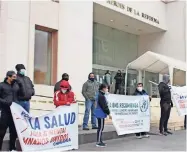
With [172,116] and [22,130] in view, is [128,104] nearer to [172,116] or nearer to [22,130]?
[22,130]

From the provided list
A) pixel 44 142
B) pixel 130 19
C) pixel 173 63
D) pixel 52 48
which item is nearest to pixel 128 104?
pixel 44 142

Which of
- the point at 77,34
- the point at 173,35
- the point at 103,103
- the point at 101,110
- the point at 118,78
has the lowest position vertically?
the point at 101,110

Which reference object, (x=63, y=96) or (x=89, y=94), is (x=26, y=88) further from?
(x=89, y=94)

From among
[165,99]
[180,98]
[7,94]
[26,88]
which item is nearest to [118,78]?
[180,98]

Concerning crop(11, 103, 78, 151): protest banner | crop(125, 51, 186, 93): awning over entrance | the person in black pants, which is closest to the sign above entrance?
crop(125, 51, 186, 93): awning over entrance

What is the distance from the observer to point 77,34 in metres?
13.4

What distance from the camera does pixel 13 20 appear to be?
35.6 feet

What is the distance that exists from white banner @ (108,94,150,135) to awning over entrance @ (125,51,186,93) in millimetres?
5419

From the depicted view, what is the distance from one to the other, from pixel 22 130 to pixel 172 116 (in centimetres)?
846

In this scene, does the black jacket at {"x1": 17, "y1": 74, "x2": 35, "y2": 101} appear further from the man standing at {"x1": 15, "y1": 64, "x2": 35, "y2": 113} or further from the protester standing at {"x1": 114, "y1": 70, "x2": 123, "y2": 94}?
the protester standing at {"x1": 114, "y1": 70, "x2": 123, "y2": 94}

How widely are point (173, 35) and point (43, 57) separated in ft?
35.0

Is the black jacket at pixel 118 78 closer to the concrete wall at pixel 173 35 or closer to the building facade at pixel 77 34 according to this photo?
the building facade at pixel 77 34

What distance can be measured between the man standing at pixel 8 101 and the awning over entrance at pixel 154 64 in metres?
9.26

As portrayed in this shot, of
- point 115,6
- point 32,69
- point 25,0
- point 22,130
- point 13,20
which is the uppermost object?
point 115,6
